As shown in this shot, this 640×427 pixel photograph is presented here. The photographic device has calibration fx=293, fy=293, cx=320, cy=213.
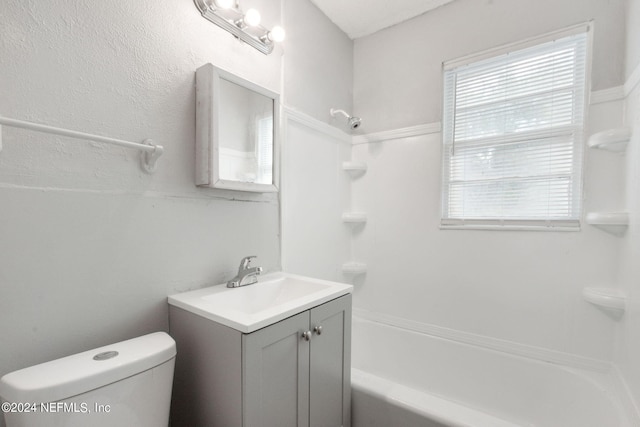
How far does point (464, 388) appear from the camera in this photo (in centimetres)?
174

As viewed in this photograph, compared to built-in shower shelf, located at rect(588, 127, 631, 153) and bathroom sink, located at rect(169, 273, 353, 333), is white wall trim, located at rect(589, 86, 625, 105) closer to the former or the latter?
built-in shower shelf, located at rect(588, 127, 631, 153)

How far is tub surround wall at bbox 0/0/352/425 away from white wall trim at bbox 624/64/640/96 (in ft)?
5.89

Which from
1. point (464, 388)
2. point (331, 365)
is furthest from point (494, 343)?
point (331, 365)

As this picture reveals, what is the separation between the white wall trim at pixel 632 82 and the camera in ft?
4.07

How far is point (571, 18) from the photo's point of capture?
1.56 metres

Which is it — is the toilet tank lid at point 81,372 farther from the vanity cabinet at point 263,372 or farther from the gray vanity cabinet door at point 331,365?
the gray vanity cabinet door at point 331,365

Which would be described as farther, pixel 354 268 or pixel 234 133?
pixel 354 268

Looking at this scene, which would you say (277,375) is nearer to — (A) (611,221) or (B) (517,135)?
(A) (611,221)

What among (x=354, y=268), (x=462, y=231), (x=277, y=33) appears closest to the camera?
(x=277, y=33)

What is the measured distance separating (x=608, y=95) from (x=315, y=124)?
5.07 ft

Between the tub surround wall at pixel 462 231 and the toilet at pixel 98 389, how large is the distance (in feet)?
5.33

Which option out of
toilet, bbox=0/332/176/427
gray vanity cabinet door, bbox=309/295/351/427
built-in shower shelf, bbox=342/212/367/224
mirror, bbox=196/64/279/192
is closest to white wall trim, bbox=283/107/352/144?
mirror, bbox=196/64/279/192

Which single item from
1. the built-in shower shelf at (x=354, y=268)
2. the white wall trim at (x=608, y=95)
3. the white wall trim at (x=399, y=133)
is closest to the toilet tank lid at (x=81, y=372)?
the built-in shower shelf at (x=354, y=268)

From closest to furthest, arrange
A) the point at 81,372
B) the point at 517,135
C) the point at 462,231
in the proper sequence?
the point at 81,372 < the point at 517,135 < the point at 462,231
